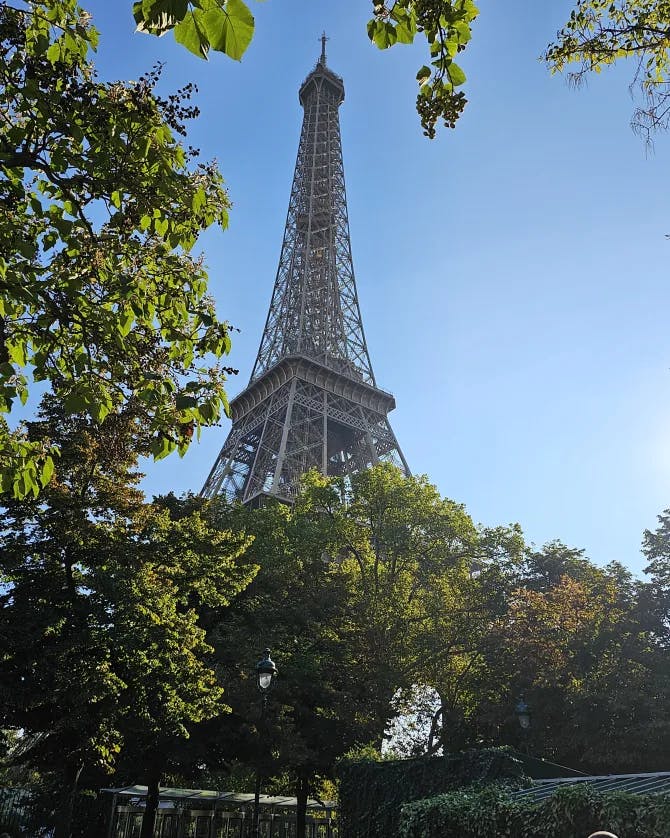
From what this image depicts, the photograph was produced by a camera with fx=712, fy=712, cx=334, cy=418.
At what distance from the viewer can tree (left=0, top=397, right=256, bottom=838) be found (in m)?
15.5

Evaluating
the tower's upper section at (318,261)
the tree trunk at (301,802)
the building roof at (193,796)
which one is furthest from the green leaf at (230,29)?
the tower's upper section at (318,261)

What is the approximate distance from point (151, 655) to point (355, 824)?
20.0ft

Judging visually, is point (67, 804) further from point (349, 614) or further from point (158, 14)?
point (158, 14)

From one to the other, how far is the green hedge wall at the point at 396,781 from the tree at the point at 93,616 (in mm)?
3882

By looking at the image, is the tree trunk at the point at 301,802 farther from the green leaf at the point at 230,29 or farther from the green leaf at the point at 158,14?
the green leaf at the point at 230,29

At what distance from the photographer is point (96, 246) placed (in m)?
7.51

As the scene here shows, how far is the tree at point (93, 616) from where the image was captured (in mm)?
15469

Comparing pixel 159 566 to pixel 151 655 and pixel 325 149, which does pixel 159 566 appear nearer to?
pixel 151 655

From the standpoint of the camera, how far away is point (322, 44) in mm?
93125

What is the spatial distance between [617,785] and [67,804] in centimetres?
1266

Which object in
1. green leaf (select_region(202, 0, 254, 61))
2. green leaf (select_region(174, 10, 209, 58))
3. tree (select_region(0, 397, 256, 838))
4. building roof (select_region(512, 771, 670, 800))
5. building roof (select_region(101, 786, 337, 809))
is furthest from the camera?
building roof (select_region(101, 786, 337, 809))

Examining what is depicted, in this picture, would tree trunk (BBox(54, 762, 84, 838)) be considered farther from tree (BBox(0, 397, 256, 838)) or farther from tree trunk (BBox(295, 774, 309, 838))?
tree trunk (BBox(295, 774, 309, 838))

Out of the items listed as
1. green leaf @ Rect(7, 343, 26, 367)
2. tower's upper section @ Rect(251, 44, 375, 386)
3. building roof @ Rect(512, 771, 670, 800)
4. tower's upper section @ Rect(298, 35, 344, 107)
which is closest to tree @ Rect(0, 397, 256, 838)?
green leaf @ Rect(7, 343, 26, 367)

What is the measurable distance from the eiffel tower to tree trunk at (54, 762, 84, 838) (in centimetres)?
2953
